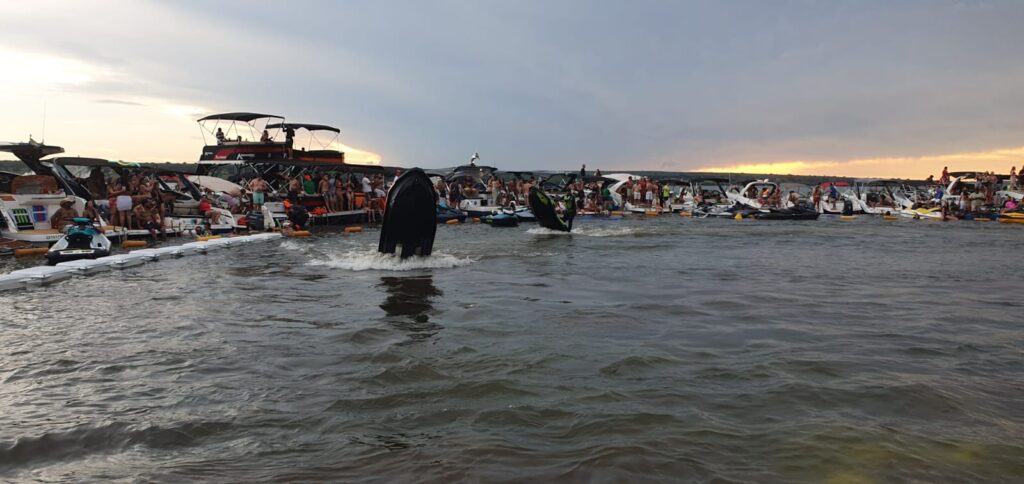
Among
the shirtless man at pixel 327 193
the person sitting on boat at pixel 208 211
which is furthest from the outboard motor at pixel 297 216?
the shirtless man at pixel 327 193

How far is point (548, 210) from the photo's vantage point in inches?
886

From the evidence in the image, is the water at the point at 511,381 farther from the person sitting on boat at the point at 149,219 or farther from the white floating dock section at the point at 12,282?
the person sitting on boat at the point at 149,219

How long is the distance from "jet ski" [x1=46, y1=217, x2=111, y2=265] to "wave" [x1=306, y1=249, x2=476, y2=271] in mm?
4376

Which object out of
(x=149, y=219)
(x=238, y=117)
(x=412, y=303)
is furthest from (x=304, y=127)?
(x=412, y=303)

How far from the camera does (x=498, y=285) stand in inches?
404

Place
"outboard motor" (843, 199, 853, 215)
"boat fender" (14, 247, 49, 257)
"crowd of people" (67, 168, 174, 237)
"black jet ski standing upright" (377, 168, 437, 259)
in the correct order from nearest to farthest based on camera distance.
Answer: "black jet ski standing upright" (377, 168, 437, 259)
"boat fender" (14, 247, 49, 257)
"crowd of people" (67, 168, 174, 237)
"outboard motor" (843, 199, 853, 215)

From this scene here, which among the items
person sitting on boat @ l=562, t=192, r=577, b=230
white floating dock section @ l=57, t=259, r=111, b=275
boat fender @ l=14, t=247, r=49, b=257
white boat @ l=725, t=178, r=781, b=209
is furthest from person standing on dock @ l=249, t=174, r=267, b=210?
white boat @ l=725, t=178, r=781, b=209

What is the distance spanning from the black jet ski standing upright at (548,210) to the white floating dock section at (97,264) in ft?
33.2

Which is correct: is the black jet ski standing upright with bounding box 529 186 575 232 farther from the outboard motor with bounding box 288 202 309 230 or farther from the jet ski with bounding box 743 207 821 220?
the jet ski with bounding box 743 207 821 220

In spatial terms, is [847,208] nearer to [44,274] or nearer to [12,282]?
[44,274]

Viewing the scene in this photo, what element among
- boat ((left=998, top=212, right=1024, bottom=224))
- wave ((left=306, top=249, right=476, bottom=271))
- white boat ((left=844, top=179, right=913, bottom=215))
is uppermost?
white boat ((left=844, top=179, right=913, bottom=215))

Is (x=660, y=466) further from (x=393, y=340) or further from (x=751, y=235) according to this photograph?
(x=751, y=235)

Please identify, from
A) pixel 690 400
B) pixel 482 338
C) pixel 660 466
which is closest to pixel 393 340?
pixel 482 338

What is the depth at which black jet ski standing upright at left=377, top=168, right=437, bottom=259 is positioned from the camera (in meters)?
12.0
